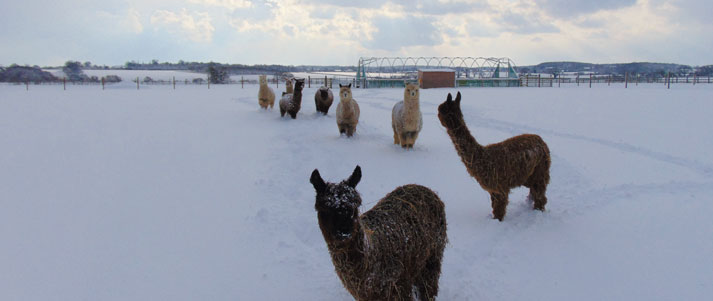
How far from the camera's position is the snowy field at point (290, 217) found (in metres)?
3.86

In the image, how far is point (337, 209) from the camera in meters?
2.40

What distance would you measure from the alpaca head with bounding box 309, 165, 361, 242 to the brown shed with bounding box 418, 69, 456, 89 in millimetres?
33700

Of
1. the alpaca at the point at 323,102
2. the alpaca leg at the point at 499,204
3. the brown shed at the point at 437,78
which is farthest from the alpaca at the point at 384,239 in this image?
the brown shed at the point at 437,78

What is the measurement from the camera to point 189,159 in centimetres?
802

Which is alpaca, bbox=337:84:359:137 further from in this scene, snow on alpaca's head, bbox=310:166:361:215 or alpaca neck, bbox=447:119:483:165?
snow on alpaca's head, bbox=310:166:361:215

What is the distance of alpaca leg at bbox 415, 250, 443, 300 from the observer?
3408 mm

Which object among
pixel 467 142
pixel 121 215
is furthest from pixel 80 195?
pixel 467 142

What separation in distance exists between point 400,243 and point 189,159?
6.17m

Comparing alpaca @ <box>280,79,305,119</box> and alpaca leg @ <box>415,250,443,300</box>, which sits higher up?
alpaca @ <box>280,79,305,119</box>

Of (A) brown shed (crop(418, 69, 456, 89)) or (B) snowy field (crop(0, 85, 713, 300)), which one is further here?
(A) brown shed (crop(418, 69, 456, 89))

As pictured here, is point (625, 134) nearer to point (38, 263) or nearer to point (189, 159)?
point (189, 159)

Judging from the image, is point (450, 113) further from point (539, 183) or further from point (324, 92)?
point (324, 92)

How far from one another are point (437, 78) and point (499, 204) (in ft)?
104

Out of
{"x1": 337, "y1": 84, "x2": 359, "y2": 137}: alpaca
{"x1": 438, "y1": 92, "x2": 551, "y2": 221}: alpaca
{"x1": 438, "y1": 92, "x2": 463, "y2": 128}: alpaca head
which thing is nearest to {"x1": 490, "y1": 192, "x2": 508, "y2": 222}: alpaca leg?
{"x1": 438, "y1": 92, "x2": 551, "y2": 221}: alpaca
